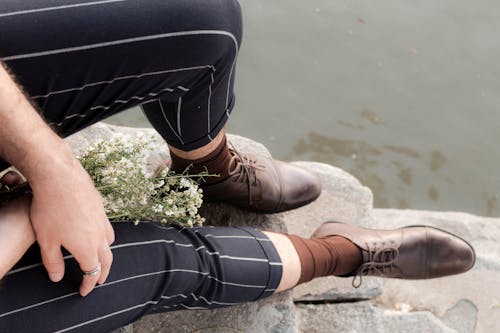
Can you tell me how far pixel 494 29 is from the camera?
3.65m

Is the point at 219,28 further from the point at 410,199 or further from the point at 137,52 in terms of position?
the point at 410,199

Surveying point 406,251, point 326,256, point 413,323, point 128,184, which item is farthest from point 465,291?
point 128,184

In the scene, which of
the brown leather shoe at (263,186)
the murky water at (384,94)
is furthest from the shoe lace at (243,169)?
the murky water at (384,94)

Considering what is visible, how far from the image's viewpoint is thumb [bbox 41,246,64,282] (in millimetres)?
1131

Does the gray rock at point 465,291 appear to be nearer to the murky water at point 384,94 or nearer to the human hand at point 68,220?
the murky water at point 384,94

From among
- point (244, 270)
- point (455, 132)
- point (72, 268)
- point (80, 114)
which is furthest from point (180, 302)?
point (455, 132)

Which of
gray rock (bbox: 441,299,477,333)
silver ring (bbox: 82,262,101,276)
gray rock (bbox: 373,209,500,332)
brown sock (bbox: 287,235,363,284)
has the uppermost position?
silver ring (bbox: 82,262,101,276)

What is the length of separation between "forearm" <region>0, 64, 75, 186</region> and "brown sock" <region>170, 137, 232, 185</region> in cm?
64

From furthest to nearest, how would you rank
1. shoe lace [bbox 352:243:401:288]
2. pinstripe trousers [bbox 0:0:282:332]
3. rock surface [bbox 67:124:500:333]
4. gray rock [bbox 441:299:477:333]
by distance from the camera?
1. gray rock [bbox 441:299:477:333]
2. shoe lace [bbox 352:243:401:288]
3. rock surface [bbox 67:124:500:333]
4. pinstripe trousers [bbox 0:0:282:332]

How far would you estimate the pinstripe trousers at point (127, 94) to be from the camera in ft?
3.74

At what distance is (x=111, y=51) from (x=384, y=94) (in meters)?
2.47

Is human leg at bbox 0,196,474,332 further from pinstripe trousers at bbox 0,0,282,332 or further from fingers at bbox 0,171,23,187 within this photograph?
fingers at bbox 0,171,23,187

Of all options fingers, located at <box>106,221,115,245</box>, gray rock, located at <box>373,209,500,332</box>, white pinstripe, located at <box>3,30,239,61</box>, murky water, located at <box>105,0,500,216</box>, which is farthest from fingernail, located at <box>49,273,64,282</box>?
murky water, located at <box>105,0,500,216</box>

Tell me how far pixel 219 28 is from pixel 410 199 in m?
2.16
